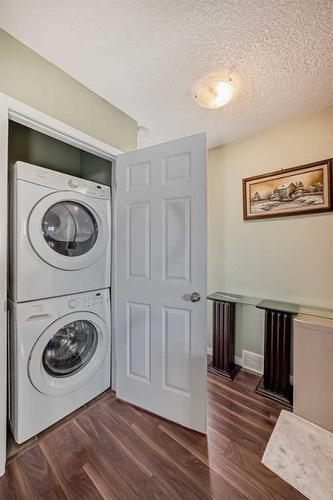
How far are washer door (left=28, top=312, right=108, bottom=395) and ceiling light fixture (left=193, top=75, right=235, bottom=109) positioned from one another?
5.99ft

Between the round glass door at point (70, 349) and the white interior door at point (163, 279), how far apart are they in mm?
235

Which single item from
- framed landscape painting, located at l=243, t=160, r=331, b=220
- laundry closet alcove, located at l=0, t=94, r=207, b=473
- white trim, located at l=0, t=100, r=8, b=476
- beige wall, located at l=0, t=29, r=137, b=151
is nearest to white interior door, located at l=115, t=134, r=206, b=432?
laundry closet alcove, located at l=0, t=94, r=207, b=473

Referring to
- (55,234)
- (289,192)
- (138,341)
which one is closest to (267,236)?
(289,192)

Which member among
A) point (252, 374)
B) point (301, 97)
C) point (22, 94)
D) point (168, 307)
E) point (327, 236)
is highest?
point (301, 97)

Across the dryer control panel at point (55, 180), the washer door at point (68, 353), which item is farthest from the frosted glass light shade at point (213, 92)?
the washer door at point (68, 353)

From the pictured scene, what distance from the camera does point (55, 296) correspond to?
1.51 meters

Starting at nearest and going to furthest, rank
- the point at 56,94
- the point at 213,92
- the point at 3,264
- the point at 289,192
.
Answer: the point at 3,264
the point at 56,94
the point at 213,92
the point at 289,192

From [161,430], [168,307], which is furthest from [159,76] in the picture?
[161,430]

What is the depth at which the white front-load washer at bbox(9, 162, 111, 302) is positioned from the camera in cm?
135

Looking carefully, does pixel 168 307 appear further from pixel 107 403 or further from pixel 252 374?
pixel 252 374

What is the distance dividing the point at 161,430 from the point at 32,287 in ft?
4.21

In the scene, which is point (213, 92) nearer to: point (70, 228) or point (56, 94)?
point (56, 94)

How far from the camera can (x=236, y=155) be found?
2.29 meters

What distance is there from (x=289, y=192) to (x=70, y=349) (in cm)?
227
